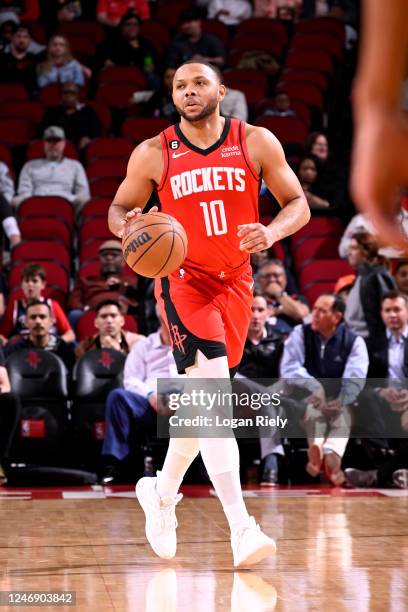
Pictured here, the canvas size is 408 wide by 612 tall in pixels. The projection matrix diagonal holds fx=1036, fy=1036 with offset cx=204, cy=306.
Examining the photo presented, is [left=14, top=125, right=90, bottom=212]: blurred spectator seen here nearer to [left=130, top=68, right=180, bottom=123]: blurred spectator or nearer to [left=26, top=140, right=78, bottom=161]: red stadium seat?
[left=26, top=140, right=78, bottom=161]: red stadium seat

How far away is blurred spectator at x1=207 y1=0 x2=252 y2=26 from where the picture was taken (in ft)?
51.1

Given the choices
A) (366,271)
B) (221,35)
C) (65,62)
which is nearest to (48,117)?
(65,62)

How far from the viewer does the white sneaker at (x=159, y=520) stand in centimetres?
455

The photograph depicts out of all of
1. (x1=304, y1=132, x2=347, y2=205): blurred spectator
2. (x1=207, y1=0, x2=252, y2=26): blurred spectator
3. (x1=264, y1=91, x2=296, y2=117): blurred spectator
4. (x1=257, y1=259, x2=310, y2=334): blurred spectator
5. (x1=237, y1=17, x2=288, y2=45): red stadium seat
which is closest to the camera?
(x1=257, y1=259, x2=310, y2=334): blurred spectator

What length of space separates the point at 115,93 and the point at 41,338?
5977 millimetres

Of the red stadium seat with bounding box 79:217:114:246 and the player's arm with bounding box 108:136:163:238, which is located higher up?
the red stadium seat with bounding box 79:217:114:246

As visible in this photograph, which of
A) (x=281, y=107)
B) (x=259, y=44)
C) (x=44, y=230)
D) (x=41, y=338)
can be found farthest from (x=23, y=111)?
(x=41, y=338)

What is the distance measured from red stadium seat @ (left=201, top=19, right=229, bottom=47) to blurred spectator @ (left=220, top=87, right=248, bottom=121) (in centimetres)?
251

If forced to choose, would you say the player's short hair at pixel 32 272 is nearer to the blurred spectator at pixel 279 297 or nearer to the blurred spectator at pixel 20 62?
the blurred spectator at pixel 279 297

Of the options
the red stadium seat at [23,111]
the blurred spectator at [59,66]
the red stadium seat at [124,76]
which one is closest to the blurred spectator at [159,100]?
the red stadium seat at [124,76]

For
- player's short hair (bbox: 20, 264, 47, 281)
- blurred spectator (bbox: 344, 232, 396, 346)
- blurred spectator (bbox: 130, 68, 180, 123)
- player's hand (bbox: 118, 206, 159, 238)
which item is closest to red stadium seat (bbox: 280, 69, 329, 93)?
blurred spectator (bbox: 130, 68, 180, 123)

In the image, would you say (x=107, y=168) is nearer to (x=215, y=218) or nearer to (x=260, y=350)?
(x=260, y=350)

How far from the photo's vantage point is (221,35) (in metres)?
14.9

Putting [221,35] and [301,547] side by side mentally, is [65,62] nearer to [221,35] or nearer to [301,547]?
[221,35]
